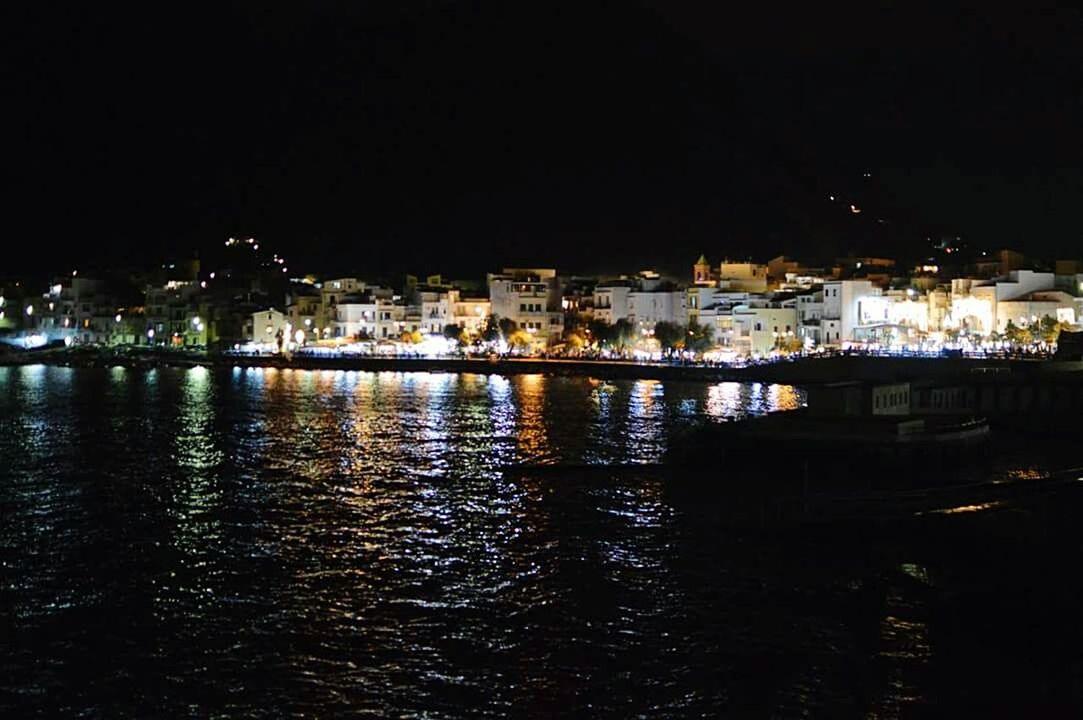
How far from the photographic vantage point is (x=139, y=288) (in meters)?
80.5

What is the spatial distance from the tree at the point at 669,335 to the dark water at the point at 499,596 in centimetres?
3236

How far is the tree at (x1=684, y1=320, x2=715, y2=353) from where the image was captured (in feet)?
177

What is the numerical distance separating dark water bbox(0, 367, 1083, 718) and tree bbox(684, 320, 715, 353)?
1224 inches

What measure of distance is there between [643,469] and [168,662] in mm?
12166

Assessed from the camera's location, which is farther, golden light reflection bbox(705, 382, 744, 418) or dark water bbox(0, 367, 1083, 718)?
golden light reflection bbox(705, 382, 744, 418)

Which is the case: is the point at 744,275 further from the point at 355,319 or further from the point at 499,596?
the point at 499,596

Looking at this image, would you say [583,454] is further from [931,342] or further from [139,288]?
[139,288]

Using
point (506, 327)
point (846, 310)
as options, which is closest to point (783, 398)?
point (846, 310)

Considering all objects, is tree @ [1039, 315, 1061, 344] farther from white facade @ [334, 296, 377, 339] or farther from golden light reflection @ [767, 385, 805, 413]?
white facade @ [334, 296, 377, 339]

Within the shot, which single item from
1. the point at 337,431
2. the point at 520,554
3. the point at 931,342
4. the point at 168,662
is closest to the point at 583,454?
the point at 337,431

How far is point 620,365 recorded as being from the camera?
2068 inches

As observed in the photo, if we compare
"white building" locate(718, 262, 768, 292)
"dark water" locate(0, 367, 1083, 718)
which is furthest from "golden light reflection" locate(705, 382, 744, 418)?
"white building" locate(718, 262, 768, 292)

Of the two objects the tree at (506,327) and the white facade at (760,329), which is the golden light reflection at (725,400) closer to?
the white facade at (760,329)

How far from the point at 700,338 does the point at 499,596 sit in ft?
139
